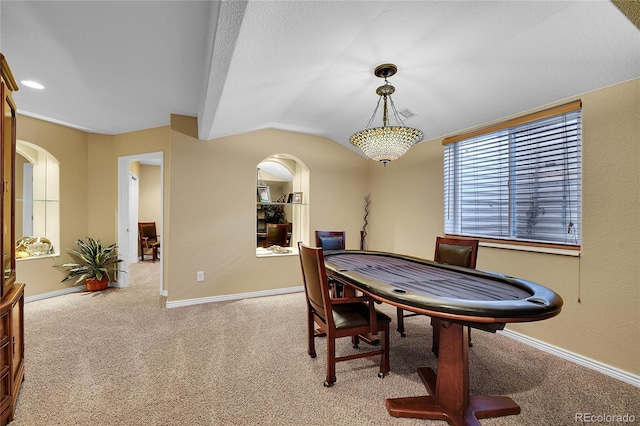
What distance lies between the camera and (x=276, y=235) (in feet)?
15.6

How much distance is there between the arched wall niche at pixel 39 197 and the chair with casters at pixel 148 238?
2418 millimetres

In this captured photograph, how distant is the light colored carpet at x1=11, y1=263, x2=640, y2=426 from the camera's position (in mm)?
1698

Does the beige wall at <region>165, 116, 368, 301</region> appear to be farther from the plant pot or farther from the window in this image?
the window

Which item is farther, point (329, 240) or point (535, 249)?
point (329, 240)

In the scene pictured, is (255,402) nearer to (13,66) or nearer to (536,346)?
(536,346)

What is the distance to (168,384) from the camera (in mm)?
1980

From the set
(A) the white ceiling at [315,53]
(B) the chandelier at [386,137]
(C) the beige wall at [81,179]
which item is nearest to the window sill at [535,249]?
(A) the white ceiling at [315,53]

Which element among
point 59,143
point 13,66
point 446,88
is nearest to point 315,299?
point 446,88

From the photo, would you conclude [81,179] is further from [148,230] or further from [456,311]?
[456,311]

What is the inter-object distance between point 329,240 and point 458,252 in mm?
1447

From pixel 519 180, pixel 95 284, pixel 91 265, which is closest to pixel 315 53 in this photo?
pixel 519 180

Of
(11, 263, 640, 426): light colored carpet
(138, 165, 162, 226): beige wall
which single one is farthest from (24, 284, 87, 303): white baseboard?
(138, 165, 162, 226): beige wall

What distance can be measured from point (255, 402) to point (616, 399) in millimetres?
2322

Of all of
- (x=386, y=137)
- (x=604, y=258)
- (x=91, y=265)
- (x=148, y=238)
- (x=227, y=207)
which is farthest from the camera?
(x=148, y=238)
